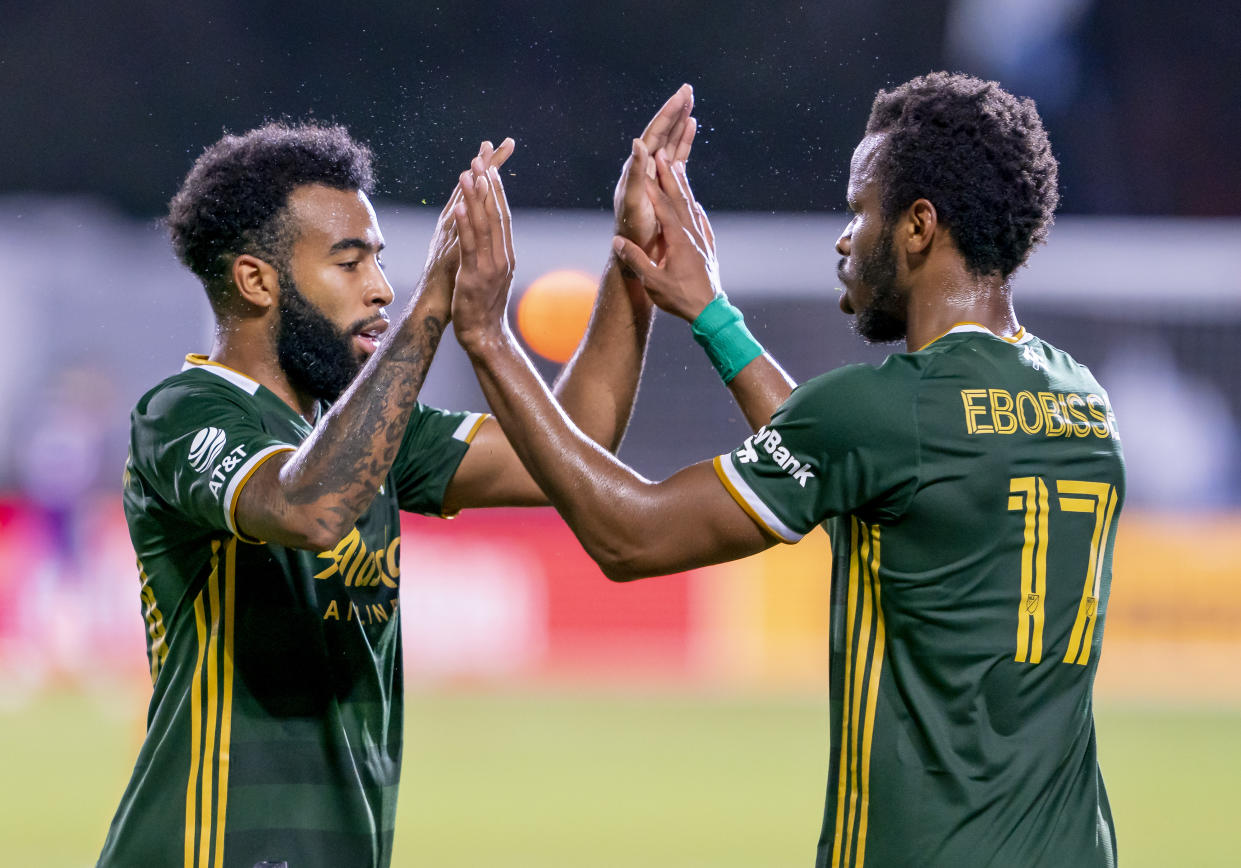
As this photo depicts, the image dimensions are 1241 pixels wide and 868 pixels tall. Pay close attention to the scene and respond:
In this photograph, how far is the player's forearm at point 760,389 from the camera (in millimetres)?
3092

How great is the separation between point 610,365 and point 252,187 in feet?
3.02

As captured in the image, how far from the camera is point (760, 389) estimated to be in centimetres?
311

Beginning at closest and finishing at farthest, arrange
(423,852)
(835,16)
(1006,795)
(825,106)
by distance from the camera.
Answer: (1006,795), (825,106), (835,16), (423,852)

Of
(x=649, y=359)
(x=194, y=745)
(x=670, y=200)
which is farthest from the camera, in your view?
(x=649, y=359)

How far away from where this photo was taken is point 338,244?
123 inches

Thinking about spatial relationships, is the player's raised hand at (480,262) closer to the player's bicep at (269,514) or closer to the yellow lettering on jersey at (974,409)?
the player's bicep at (269,514)

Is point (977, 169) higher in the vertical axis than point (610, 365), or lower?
higher

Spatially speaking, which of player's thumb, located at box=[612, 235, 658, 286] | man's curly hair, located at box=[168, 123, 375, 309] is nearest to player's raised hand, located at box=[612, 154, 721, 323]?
player's thumb, located at box=[612, 235, 658, 286]

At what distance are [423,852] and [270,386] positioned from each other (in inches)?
172

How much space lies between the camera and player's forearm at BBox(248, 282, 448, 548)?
2.55m

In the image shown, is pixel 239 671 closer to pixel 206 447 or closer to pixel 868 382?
pixel 206 447

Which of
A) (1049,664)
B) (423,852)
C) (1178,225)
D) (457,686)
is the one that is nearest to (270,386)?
(1049,664)

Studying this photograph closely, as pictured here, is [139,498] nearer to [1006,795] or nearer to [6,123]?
[1006,795]

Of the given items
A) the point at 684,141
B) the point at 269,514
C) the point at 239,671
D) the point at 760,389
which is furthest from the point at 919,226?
the point at 239,671
